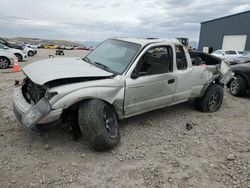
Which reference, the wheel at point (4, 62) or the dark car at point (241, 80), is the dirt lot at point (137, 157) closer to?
the dark car at point (241, 80)

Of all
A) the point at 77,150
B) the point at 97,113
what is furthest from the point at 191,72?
the point at 77,150

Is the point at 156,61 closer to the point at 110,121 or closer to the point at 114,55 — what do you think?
the point at 114,55

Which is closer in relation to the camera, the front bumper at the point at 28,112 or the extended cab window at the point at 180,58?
the front bumper at the point at 28,112

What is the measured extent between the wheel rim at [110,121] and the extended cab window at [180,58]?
1.78 metres

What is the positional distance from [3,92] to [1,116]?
1992mm

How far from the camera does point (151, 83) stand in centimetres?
391

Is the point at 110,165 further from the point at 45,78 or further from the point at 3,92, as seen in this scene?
the point at 3,92

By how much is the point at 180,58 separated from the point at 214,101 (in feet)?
5.41

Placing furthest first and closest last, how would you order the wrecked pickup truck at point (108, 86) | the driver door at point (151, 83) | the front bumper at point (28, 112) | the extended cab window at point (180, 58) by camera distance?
the extended cab window at point (180, 58)
the driver door at point (151, 83)
the wrecked pickup truck at point (108, 86)
the front bumper at point (28, 112)

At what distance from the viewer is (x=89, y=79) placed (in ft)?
11.0

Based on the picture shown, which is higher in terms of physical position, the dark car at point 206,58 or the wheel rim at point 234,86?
the dark car at point 206,58

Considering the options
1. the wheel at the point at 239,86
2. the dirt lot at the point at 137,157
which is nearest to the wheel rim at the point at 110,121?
the dirt lot at the point at 137,157

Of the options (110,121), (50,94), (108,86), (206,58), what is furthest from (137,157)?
(206,58)

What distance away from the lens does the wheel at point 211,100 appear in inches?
203
